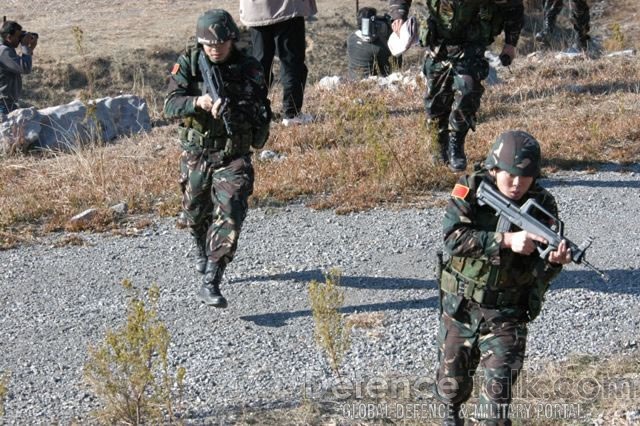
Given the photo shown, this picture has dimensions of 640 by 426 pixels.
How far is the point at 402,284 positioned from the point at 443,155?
2033 millimetres

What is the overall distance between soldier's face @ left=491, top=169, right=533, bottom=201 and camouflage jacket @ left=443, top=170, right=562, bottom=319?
50mm

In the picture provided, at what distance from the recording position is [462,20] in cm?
758

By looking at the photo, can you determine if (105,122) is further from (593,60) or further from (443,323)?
(443,323)

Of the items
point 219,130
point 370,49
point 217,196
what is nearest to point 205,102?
point 219,130

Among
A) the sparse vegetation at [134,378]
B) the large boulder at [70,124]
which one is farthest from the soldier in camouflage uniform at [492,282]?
the large boulder at [70,124]

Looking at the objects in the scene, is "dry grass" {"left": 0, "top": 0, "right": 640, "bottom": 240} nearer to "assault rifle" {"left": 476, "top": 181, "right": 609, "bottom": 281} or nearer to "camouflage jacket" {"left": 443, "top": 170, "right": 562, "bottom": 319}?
"camouflage jacket" {"left": 443, "top": 170, "right": 562, "bottom": 319}

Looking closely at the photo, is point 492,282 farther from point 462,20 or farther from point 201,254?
point 462,20

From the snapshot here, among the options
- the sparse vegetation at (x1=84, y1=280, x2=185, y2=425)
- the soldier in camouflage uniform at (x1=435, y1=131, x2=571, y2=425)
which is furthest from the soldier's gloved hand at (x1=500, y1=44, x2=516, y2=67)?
the sparse vegetation at (x1=84, y1=280, x2=185, y2=425)

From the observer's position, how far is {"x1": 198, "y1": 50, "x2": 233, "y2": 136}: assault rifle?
18.5ft

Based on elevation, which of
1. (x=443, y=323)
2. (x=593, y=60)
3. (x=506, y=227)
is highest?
(x=506, y=227)

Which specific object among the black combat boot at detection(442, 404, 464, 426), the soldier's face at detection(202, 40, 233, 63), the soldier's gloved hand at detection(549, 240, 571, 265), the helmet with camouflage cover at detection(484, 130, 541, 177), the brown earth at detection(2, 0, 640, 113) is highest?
the soldier's face at detection(202, 40, 233, 63)

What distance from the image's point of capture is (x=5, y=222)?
7.38 meters

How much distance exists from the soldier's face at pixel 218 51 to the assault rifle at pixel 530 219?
83.3 inches

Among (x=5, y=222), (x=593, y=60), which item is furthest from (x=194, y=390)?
(x=593, y=60)
